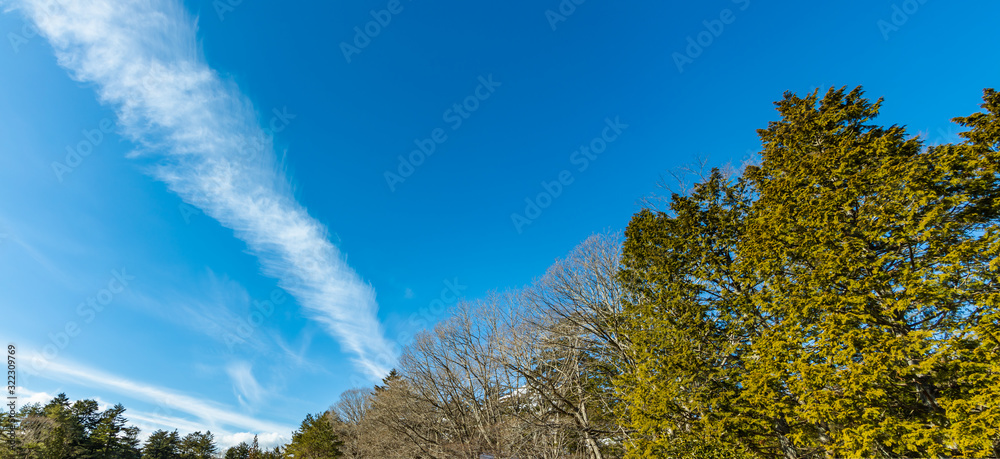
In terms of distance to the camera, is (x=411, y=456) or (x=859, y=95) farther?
(x=411, y=456)

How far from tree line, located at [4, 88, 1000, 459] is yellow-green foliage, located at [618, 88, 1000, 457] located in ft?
0.16

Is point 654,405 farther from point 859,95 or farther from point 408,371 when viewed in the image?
point 408,371

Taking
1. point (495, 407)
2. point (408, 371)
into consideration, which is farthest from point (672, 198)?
point (408, 371)

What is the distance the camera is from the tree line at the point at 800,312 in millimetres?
8375

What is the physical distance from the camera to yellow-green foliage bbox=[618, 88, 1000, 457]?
325 inches

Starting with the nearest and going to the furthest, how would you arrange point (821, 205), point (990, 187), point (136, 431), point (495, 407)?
1. point (990, 187)
2. point (821, 205)
3. point (495, 407)
4. point (136, 431)

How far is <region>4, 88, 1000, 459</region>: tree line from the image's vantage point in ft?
27.5

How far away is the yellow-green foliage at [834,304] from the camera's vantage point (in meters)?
8.27

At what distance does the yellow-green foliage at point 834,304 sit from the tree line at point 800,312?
48 millimetres

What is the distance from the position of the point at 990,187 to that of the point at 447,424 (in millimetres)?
29077

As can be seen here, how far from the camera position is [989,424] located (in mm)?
7289

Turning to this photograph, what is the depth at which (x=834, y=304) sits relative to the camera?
9.73m

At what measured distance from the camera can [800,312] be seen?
10.7m

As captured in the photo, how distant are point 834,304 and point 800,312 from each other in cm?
109
